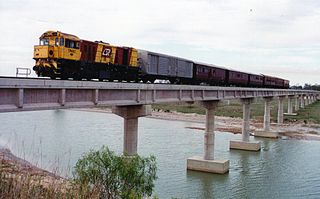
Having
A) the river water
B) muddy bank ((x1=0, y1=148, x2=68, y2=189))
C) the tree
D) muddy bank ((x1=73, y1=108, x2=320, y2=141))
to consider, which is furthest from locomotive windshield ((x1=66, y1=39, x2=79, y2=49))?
muddy bank ((x1=73, y1=108, x2=320, y2=141))

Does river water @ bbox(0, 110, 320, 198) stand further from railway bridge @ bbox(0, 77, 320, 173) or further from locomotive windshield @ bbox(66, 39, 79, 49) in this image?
locomotive windshield @ bbox(66, 39, 79, 49)

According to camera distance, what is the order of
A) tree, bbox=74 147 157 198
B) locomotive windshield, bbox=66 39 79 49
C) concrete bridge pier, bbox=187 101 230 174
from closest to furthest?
tree, bbox=74 147 157 198 → locomotive windshield, bbox=66 39 79 49 → concrete bridge pier, bbox=187 101 230 174

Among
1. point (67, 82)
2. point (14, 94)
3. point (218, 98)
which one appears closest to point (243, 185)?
point (218, 98)

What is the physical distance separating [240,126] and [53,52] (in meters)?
57.7

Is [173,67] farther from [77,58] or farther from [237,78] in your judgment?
[237,78]

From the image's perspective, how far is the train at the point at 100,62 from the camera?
1823 cm

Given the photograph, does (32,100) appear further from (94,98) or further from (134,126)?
(134,126)

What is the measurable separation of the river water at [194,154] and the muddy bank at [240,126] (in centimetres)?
592

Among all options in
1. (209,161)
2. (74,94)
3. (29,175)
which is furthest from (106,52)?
(209,161)

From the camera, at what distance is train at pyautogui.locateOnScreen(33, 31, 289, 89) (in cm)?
1823

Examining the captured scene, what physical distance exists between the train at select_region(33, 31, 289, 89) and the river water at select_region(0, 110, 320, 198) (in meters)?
3.99

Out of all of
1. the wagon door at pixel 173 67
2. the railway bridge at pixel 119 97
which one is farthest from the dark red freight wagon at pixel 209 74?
the wagon door at pixel 173 67

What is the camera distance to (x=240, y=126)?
71188 millimetres

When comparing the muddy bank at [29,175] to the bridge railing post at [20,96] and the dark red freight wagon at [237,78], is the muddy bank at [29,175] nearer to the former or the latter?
the bridge railing post at [20,96]
